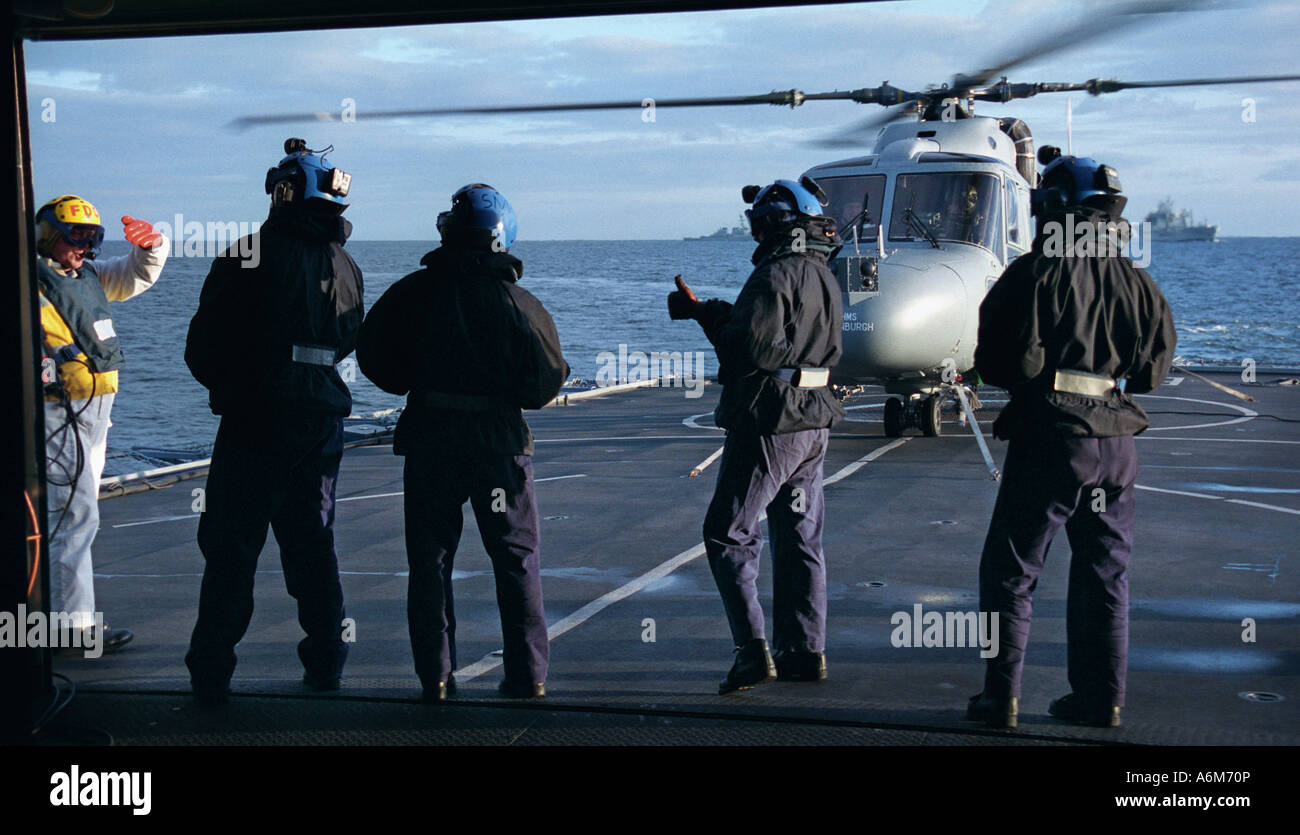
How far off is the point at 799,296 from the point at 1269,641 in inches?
113

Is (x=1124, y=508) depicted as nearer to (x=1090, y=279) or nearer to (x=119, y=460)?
(x=1090, y=279)

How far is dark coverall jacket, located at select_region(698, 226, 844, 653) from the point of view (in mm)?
5609

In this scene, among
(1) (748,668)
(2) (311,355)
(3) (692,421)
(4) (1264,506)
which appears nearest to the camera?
(2) (311,355)

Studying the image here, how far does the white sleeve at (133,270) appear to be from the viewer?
668 cm

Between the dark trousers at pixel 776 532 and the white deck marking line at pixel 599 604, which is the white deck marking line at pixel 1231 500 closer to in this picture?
the white deck marking line at pixel 599 604

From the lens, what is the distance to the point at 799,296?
575cm

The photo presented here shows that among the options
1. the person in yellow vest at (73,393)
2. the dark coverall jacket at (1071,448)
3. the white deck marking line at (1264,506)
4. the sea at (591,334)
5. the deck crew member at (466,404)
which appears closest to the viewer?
the dark coverall jacket at (1071,448)

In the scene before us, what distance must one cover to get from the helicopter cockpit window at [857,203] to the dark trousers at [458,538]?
9.03 meters

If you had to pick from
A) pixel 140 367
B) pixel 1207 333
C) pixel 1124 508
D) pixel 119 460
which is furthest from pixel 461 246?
pixel 1207 333

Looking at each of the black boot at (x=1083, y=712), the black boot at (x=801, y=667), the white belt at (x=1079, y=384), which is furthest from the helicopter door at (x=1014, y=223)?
the black boot at (x=1083, y=712)

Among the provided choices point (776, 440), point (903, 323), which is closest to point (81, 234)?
point (776, 440)

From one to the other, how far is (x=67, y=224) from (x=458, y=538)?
8.65 feet

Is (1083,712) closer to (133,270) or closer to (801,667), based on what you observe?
(801,667)

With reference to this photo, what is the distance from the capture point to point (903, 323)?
12.6 m
